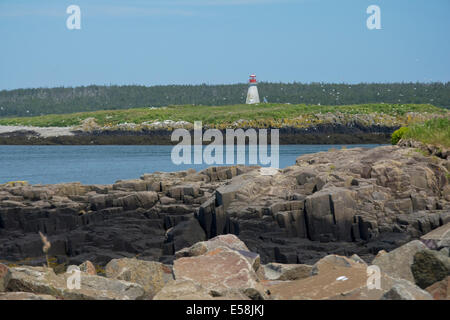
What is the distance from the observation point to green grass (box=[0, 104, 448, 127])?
76.0 meters

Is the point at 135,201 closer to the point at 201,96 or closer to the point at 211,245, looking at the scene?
the point at 211,245

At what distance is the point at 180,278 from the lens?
24.0ft

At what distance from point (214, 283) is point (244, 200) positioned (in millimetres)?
8099

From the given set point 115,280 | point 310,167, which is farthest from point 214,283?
point 310,167

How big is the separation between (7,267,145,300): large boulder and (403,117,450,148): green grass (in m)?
13.5

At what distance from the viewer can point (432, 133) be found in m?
19.2

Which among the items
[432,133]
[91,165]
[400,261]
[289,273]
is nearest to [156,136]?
[91,165]

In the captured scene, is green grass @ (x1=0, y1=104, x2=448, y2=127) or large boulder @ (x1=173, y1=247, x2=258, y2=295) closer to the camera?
large boulder @ (x1=173, y1=247, x2=258, y2=295)

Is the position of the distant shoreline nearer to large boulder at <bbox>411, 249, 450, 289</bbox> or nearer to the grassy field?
the grassy field

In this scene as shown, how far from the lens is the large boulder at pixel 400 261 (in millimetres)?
8008

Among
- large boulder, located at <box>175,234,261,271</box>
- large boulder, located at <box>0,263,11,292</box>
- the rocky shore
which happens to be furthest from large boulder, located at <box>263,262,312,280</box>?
large boulder, located at <box>0,263,11,292</box>

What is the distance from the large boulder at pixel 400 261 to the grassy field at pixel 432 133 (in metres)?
10.6

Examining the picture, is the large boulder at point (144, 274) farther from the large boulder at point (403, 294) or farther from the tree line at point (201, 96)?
the tree line at point (201, 96)

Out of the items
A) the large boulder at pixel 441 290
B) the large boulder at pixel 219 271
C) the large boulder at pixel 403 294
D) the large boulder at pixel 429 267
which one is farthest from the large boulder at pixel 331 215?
the large boulder at pixel 403 294
